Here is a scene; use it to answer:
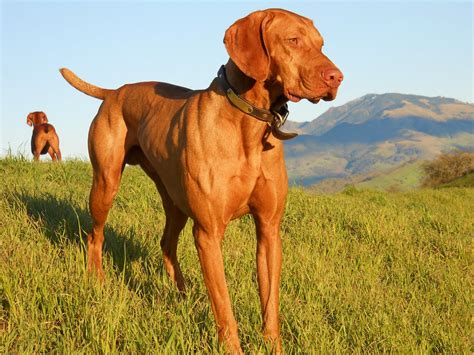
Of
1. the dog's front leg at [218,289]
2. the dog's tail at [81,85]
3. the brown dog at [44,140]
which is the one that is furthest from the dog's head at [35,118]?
the dog's front leg at [218,289]

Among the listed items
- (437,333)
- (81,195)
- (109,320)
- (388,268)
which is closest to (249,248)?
(388,268)

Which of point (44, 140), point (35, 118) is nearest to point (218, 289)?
point (44, 140)

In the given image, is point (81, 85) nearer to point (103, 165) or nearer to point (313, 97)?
point (103, 165)

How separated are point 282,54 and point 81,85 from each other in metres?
3.13

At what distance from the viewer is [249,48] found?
328cm

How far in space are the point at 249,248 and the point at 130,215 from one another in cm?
174

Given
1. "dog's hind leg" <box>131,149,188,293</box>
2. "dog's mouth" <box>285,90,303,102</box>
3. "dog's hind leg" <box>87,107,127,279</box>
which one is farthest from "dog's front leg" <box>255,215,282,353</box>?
"dog's hind leg" <box>87,107,127,279</box>

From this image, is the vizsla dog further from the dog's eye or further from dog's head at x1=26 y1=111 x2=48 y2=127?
dog's head at x1=26 y1=111 x2=48 y2=127

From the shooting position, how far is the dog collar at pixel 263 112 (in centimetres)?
346

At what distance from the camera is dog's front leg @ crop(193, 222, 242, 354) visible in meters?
3.36

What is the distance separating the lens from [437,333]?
3.88 m

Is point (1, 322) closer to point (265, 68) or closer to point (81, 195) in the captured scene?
point (265, 68)

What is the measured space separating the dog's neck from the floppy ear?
0.20 meters

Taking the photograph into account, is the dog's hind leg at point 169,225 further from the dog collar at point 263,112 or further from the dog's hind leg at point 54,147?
the dog's hind leg at point 54,147
